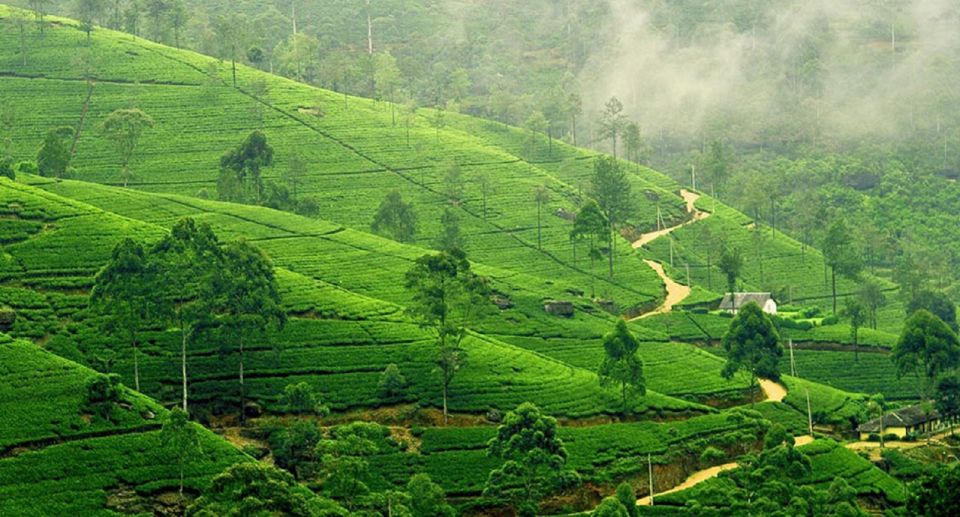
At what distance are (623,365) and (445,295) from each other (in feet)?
40.7

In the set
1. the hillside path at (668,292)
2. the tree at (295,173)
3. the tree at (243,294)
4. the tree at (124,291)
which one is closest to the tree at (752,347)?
the hillside path at (668,292)

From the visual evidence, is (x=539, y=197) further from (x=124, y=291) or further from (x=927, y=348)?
(x=124, y=291)

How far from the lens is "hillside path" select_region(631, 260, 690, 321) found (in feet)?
372

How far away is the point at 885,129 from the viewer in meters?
183

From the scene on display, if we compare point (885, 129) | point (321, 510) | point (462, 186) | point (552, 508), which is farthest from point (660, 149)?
point (321, 510)

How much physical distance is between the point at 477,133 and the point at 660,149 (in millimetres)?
47016

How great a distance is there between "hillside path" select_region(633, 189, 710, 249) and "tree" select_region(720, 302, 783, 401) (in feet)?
140

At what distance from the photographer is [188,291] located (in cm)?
7812

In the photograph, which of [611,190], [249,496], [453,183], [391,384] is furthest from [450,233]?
[249,496]

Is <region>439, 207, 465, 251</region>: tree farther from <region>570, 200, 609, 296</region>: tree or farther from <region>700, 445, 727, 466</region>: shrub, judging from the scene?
<region>700, 445, 727, 466</region>: shrub

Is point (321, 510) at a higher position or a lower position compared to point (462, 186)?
lower

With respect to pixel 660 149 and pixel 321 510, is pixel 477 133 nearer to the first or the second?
pixel 660 149

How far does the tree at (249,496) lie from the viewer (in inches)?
2004

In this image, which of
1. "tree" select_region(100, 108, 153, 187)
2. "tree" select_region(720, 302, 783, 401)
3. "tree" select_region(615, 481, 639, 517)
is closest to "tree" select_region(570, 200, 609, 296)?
"tree" select_region(720, 302, 783, 401)
